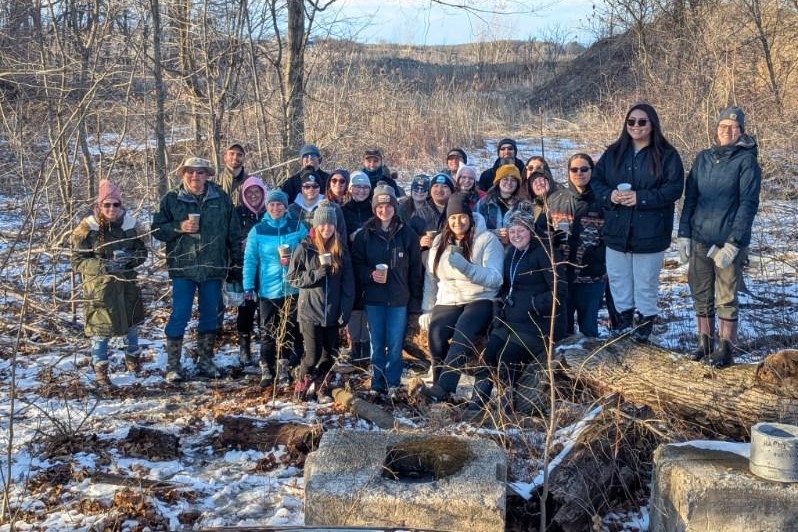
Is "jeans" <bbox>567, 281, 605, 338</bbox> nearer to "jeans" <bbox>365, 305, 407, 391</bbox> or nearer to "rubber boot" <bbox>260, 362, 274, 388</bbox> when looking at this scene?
"jeans" <bbox>365, 305, 407, 391</bbox>

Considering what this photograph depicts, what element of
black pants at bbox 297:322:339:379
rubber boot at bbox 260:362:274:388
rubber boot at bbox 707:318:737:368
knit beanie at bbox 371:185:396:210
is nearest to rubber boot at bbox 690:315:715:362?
rubber boot at bbox 707:318:737:368

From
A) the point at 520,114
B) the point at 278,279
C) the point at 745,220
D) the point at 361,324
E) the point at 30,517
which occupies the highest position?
the point at 520,114

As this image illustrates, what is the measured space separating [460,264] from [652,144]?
175cm

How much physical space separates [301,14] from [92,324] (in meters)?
5.98

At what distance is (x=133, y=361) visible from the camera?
6707mm

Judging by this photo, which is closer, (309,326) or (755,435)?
(755,435)

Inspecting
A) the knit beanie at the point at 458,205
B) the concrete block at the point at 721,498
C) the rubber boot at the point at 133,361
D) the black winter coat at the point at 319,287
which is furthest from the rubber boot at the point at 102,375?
the concrete block at the point at 721,498

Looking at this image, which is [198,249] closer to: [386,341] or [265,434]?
[386,341]

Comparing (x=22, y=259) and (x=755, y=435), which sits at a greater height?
(x=22, y=259)

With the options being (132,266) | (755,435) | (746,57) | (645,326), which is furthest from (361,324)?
(746,57)

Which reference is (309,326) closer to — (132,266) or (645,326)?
(132,266)

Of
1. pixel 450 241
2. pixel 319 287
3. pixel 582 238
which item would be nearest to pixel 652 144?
pixel 582 238

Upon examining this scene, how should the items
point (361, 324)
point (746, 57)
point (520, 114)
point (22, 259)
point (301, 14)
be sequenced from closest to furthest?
point (22, 259) < point (361, 324) < point (301, 14) < point (746, 57) < point (520, 114)

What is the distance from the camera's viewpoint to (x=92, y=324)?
618cm
